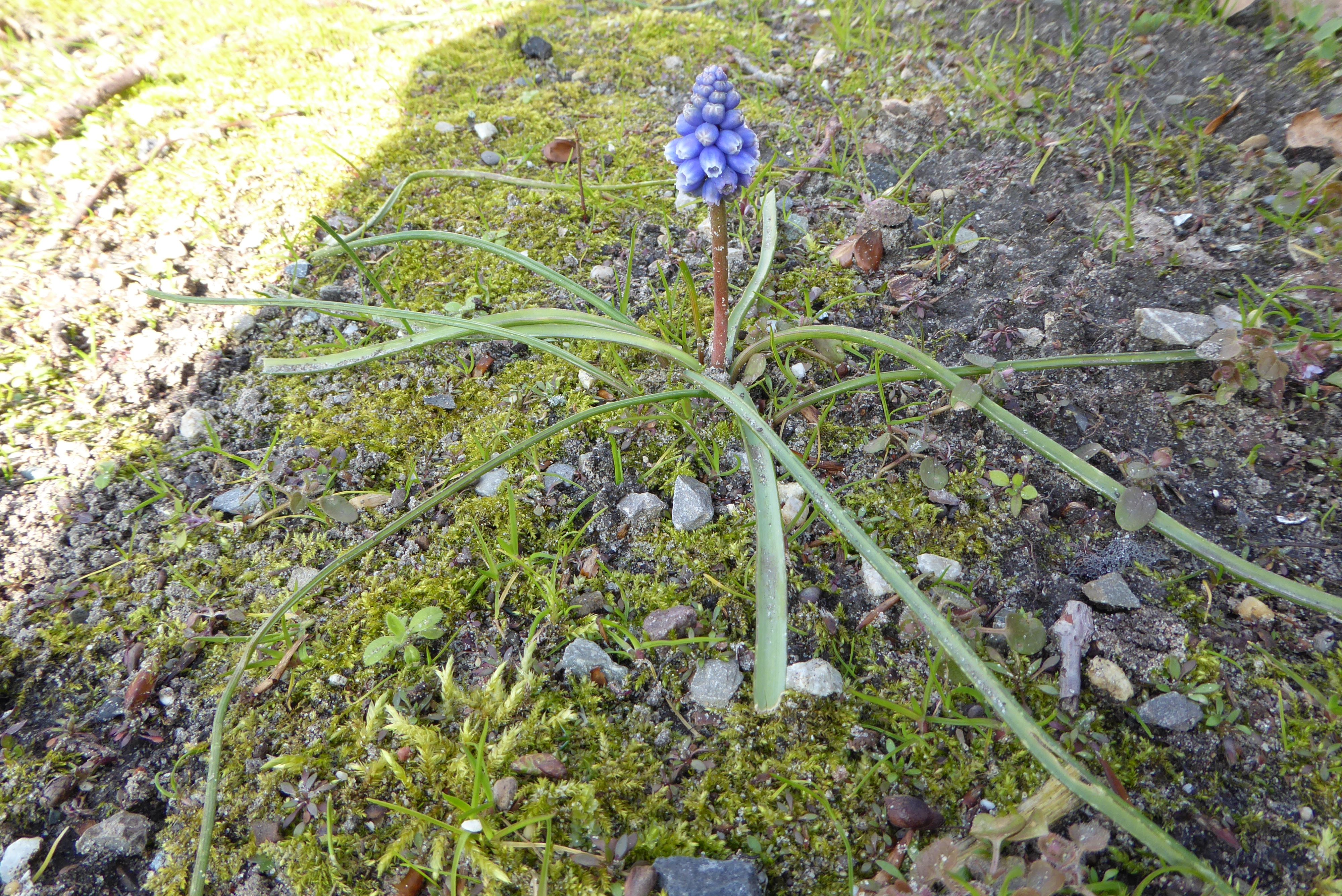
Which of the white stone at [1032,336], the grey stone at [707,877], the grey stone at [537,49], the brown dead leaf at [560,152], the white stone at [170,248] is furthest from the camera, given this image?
the grey stone at [537,49]

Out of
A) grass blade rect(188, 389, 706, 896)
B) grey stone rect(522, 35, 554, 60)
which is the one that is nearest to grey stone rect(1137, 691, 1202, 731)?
grass blade rect(188, 389, 706, 896)

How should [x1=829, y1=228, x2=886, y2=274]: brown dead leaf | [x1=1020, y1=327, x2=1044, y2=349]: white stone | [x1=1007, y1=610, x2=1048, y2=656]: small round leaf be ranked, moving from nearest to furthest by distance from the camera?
[x1=1007, y1=610, x2=1048, y2=656]: small round leaf
[x1=1020, y1=327, x2=1044, y2=349]: white stone
[x1=829, y1=228, x2=886, y2=274]: brown dead leaf

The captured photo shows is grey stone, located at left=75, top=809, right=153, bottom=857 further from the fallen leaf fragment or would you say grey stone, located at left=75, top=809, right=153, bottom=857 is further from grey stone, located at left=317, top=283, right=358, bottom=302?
grey stone, located at left=317, top=283, right=358, bottom=302

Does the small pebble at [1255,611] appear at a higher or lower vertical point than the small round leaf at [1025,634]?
lower

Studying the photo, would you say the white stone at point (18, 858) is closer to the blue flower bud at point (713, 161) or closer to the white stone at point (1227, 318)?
the blue flower bud at point (713, 161)

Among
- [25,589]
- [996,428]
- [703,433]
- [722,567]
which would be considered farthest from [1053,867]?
[25,589]

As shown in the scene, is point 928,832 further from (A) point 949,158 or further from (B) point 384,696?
(A) point 949,158

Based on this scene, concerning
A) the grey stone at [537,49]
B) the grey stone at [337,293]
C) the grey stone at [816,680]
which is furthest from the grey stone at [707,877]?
the grey stone at [537,49]

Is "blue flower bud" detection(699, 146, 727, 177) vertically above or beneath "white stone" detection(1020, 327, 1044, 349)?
above
